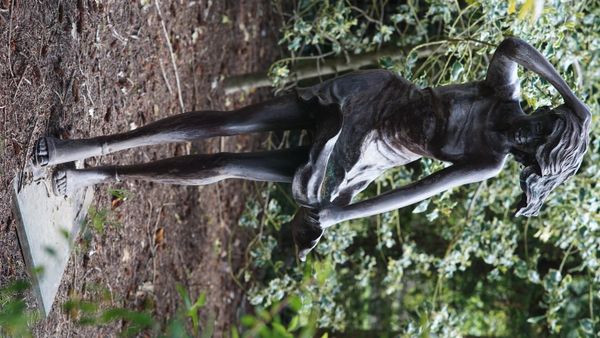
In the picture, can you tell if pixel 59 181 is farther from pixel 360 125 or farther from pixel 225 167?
pixel 360 125

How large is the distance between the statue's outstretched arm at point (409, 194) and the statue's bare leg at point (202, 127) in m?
0.46

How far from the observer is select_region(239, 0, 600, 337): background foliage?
17.6ft

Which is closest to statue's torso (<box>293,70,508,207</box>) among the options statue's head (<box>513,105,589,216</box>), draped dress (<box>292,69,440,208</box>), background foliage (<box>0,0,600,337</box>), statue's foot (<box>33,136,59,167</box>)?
draped dress (<box>292,69,440,208</box>)

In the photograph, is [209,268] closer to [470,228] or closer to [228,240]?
[228,240]

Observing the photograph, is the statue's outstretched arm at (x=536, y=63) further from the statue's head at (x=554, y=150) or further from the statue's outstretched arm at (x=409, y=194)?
the statue's outstretched arm at (x=409, y=194)

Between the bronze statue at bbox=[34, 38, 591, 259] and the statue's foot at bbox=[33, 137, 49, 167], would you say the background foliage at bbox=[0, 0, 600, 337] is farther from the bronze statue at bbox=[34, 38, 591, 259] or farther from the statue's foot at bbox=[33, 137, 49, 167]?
the statue's foot at bbox=[33, 137, 49, 167]

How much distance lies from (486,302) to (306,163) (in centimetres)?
538

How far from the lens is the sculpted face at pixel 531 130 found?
3186mm

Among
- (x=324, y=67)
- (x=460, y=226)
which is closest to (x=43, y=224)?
(x=324, y=67)

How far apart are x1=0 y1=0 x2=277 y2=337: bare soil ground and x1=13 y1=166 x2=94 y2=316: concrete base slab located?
0.07 metres

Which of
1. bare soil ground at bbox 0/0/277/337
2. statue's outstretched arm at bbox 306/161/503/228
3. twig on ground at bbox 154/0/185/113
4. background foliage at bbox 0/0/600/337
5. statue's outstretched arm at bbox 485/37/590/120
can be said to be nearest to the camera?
statue's outstretched arm at bbox 485/37/590/120

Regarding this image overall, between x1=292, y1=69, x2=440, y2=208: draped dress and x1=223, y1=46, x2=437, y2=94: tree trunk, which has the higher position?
x1=223, y1=46, x2=437, y2=94: tree trunk

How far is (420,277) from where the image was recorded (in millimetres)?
8477

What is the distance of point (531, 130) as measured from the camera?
3.22 meters
